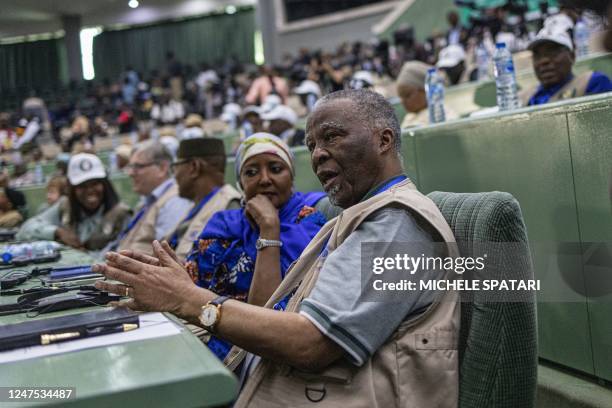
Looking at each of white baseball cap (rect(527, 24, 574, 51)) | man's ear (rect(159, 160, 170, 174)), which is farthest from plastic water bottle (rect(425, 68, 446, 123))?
man's ear (rect(159, 160, 170, 174))

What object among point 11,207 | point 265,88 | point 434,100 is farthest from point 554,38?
point 265,88

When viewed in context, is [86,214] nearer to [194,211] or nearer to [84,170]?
[84,170]

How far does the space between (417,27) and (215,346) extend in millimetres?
14499

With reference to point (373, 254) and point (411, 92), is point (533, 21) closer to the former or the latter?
point (411, 92)

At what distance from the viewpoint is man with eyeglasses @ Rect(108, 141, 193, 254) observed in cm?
379

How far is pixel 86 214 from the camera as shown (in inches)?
178

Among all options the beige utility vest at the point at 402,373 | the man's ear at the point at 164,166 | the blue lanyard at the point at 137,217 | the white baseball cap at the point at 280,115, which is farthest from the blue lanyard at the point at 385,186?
the white baseball cap at the point at 280,115

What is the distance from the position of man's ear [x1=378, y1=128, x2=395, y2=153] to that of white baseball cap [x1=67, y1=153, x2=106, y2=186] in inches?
124

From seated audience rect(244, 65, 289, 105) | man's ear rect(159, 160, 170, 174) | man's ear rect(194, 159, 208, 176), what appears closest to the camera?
man's ear rect(194, 159, 208, 176)

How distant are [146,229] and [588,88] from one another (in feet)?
7.77

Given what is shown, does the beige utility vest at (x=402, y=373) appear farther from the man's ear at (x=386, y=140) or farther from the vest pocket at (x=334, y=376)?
the man's ear at (x=386, y=140)

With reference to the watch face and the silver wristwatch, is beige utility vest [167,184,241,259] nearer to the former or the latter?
the silver wristwatch

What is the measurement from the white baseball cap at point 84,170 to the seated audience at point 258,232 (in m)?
2.16

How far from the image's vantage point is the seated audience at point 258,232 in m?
2.09
